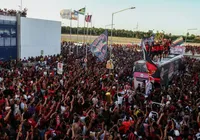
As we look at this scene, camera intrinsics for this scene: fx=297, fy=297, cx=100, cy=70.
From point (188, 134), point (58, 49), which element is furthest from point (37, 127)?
point (58, 49)

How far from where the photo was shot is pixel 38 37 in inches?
1236

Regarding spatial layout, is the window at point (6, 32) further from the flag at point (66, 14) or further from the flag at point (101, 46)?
the flag at point (101, 46)

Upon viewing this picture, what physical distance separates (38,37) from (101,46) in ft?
43.7

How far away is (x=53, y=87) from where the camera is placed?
1323cm

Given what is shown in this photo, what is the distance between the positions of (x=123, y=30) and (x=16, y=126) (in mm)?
85244

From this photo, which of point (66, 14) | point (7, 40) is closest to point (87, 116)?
point (7, 40)

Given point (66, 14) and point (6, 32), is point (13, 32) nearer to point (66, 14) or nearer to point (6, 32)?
point (6, 32)

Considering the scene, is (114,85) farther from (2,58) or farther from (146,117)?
(2,58)

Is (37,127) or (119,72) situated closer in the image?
(37,127)

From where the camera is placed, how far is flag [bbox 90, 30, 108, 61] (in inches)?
779

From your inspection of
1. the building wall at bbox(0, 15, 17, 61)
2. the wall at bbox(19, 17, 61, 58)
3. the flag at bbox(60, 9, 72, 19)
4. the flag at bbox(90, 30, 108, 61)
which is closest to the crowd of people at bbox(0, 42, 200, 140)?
the flag at bbox(90, 30, 108, 61)

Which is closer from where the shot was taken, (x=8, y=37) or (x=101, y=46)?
(x=101, y=46)

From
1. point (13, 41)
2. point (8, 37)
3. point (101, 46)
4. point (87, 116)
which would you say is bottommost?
point (87, 116)

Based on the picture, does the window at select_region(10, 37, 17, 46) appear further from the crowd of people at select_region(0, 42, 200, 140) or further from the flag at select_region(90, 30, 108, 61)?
the crowd of people at select_region(0, 42, 200, 140)
